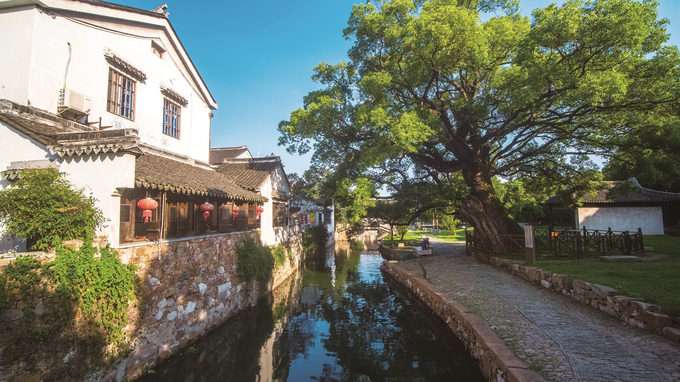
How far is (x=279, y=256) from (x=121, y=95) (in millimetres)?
8901

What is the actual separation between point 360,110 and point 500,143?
307 inches

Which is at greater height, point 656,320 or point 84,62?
point 84,62

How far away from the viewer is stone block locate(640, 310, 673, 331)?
18.0ft

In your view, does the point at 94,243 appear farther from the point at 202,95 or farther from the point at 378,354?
the point at 202,95

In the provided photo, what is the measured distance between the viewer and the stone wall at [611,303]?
549 cm

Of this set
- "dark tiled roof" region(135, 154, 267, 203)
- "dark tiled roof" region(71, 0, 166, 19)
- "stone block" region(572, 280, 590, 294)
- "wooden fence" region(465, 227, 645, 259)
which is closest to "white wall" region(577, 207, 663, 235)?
"wooden fence" region(465, 227, 645, 259)

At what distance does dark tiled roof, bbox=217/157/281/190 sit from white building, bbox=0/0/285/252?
1004mm

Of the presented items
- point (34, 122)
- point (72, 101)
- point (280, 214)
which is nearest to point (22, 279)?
point (34, 122)

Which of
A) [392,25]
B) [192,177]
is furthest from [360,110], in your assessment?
[192,177]

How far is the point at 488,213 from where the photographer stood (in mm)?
14477

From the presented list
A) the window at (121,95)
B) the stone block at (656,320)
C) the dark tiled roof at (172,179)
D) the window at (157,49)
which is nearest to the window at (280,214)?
the dark tiled roof at (172,179)

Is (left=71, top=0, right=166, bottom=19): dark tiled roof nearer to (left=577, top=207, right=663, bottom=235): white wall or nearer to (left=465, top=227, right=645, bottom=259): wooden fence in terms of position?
(left=465, top=227, right=645, bottom=259): wooden fence

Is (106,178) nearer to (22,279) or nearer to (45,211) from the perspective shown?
(45,211)

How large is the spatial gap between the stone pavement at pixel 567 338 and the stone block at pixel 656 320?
169 mm
